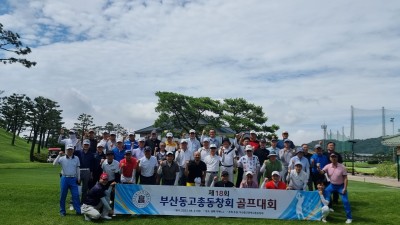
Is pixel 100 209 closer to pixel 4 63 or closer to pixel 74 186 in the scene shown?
pixel 74 186

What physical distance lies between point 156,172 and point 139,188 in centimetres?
79

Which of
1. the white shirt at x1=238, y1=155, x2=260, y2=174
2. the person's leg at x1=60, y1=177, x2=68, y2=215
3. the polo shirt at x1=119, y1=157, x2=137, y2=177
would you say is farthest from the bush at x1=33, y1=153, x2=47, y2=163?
the white shirt at x1=238, y1=155, x2=260, y2=174

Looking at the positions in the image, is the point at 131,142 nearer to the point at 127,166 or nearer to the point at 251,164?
the point at 127,166

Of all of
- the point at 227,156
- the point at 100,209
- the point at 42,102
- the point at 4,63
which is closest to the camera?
the point at 100,209

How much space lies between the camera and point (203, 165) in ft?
35.2

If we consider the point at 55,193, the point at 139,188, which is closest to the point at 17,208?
the point at 55,193

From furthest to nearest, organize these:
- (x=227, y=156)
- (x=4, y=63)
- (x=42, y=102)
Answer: (x=42, y=102)
(x=4, y=63)
(x=227, y=156)

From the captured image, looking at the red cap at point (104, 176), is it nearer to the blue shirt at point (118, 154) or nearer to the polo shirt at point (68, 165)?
the polo shirt at point (68, 165)

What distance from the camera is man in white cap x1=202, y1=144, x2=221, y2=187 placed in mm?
10766

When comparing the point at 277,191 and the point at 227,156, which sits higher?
the point at 227,156

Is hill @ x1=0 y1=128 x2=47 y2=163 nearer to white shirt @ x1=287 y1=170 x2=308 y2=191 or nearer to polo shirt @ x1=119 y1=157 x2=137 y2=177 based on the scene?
polo shirt @ x1=119 y1=157 x2=137 y2=177

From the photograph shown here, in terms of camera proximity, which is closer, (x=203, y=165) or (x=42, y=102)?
(x=203, y=165)

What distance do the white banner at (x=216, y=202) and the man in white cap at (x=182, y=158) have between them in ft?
2.83

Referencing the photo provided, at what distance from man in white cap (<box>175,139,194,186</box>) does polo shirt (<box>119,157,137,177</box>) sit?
4.34 ft
